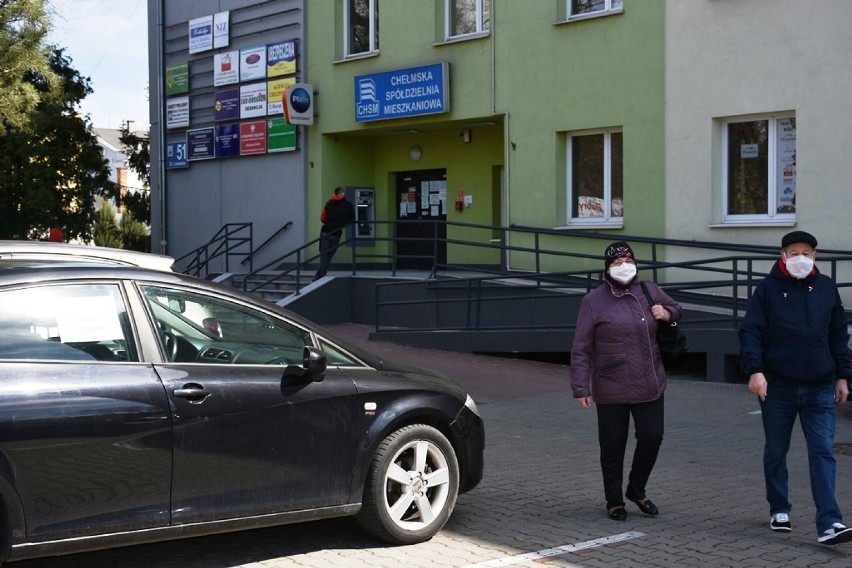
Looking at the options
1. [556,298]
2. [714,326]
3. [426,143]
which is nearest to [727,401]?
[714,326]

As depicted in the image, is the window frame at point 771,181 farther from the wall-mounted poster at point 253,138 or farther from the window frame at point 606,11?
the wall-mounted poster at point 253,138

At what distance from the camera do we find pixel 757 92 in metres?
15.6

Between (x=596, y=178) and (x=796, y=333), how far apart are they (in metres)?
11.8

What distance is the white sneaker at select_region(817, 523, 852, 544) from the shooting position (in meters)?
6.20

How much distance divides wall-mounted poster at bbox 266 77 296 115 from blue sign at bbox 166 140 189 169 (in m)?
3.03

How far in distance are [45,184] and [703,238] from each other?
1763 cm

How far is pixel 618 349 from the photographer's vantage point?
7008 millimetres

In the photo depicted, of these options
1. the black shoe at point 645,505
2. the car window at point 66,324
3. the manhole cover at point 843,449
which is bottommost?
the manhole cover at point 843,449

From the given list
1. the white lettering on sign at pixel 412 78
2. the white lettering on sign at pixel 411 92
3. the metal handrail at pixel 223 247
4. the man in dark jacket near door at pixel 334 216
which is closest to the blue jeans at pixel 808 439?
the white lettering on sign at pixel 411 92

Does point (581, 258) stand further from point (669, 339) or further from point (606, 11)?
point (669, 339)

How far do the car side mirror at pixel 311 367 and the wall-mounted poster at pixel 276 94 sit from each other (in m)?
17.3

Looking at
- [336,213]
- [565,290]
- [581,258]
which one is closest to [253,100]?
[336,213]

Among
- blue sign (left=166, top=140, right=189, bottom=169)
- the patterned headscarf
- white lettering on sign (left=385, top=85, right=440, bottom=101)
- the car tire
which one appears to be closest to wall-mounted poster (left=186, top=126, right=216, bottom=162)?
blue sign (left=166, top=140, right=189, bottom=169)

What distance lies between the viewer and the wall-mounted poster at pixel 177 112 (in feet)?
82.3
